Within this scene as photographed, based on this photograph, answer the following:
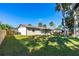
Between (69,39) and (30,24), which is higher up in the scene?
(30,24)

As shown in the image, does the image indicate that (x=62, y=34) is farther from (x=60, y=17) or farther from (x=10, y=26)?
(x=10, y=26)

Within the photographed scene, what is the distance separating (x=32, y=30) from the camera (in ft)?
18.8

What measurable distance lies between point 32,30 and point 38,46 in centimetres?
44

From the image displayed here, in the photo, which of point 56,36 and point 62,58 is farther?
point 56,36

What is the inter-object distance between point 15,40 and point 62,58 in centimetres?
128

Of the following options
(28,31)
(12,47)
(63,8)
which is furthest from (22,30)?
(63,8)

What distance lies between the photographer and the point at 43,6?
5.79 meters

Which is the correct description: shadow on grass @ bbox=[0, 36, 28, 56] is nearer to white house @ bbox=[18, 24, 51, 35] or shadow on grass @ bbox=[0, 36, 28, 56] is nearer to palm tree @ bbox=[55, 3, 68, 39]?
white house @ bbox=[18, 24, 51, 35]

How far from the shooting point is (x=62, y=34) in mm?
5855

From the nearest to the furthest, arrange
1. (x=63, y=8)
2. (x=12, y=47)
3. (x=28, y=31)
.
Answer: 1. (x=12, y=47)
2. (x=28, y=31)
3. (x=63, y=8)

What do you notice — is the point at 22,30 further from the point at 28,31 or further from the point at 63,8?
the point at 63,8

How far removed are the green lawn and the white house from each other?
109 mm

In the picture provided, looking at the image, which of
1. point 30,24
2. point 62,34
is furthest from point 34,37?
point 62,34

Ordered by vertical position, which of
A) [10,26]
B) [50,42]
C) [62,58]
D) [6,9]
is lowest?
[62,58]
